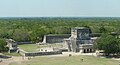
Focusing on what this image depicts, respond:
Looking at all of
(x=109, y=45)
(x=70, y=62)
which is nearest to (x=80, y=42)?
(x=109, y=45)

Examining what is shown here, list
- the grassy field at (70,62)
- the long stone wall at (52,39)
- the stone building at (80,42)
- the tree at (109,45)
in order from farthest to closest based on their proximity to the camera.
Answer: the long stone wall at (52,39)
the stone building at (80,42)
the tree at (109,45)
the grassy field at (70,62)

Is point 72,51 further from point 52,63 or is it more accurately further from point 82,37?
point 52,63

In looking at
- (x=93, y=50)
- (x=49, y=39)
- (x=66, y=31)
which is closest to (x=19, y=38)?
(x=49, y=39)

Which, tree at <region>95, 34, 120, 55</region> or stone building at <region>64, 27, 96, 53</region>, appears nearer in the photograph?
tree at <region>95, 34, 120, 55</region>

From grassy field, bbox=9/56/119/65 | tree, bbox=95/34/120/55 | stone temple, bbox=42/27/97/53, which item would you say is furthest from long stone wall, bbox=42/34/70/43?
grassy field, bbox=9/56/119/65

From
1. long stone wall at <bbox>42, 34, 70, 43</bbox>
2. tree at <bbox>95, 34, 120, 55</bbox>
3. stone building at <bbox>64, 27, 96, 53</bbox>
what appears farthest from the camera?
long stone wall at <bbox>42, 34, 70, 43</bbox>

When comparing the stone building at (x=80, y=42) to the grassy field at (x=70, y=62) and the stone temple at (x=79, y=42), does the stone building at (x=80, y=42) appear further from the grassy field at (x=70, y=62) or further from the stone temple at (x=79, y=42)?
the grassy field at (x=70, y=62)

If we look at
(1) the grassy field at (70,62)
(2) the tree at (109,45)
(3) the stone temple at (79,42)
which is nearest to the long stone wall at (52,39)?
(3) the stone temple at (79,42)

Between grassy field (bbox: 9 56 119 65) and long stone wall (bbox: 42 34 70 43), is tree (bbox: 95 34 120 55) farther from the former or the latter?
long stone wall (bbox: 42 34 70 43)
